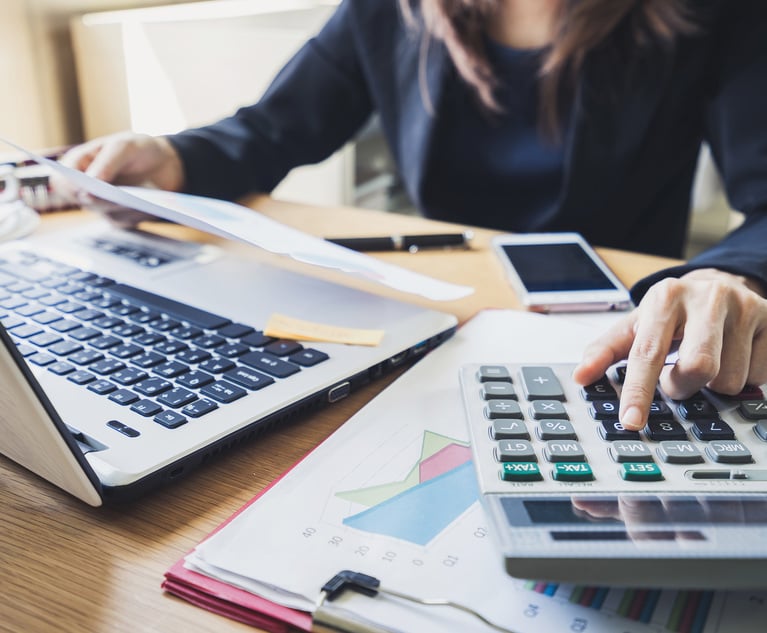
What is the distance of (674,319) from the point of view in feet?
1.39

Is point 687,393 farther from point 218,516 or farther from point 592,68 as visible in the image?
point 592,68

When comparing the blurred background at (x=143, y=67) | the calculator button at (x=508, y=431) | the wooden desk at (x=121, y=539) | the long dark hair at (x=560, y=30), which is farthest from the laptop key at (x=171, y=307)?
the blurred background at (x=143, y=67)

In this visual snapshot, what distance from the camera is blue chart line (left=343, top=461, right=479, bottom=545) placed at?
1.09 feet

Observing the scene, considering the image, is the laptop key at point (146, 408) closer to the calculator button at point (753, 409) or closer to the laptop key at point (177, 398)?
the laptop key at point (177, 398)

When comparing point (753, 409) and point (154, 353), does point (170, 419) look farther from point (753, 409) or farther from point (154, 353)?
point (753, 409)

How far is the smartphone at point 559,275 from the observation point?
0.59 meters

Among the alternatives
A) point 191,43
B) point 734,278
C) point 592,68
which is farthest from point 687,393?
point 191,43

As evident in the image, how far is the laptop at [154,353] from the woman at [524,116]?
0.18m

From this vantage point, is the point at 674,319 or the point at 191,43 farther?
the point at 191,43

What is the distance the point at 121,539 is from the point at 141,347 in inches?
5.6

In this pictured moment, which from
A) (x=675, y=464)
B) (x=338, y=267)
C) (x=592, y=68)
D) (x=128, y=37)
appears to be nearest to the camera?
(x=675, y=464)

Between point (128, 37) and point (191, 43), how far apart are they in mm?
122

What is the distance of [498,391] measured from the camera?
0.39m

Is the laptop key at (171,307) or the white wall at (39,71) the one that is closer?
the laptop key at (171,307)
